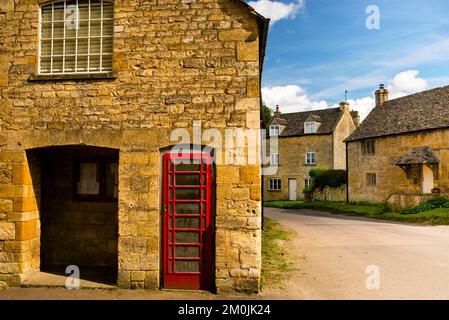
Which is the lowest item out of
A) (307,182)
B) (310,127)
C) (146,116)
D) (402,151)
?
(307,182)

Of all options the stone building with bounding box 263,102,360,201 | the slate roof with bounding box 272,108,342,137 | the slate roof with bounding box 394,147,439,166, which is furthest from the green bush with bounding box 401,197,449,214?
the slate roof with bounding box 272,108,342,137

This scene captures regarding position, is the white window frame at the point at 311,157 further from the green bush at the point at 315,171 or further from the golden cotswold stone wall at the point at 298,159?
the green bush at the point at 315,171

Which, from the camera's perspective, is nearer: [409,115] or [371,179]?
[409,115]

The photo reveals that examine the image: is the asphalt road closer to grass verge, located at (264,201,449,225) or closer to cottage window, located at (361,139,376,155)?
grass verge, located at (264,201,449,225)

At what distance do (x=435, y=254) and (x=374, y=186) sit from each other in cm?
1720

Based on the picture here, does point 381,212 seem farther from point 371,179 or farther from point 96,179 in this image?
point 96,179

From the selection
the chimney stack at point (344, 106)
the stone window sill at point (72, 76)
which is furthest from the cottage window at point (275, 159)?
the stone window sill at point (72, 76)

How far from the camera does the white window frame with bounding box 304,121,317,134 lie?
3691 cm

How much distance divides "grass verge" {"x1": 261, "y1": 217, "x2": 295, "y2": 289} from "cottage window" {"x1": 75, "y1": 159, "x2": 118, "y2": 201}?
12.9ft

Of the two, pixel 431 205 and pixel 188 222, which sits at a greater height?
pixel 188 222

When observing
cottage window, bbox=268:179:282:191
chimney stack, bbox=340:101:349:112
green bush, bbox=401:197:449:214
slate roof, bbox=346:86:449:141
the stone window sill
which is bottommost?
green bush, bbox=401:197:449:214

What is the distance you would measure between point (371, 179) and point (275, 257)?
19.6 metres

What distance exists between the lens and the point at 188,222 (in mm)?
7141

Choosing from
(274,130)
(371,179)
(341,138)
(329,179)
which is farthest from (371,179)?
(274,130)
